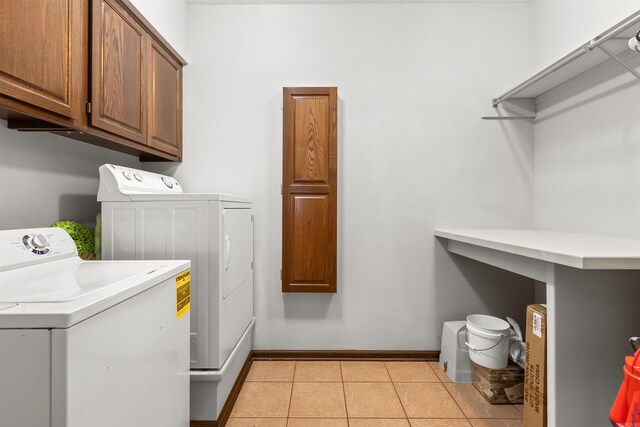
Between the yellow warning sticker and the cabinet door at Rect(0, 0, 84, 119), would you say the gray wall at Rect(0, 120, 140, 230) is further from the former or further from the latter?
the yellow warning sticker

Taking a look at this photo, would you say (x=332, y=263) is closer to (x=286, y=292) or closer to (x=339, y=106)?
(x=286, y=292)

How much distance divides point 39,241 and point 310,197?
60.2 inches

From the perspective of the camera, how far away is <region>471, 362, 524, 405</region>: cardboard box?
6.34 feet

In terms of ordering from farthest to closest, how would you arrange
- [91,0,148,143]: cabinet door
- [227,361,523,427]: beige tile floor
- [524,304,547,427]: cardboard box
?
[227,361,523,427]: beige tile floor
[91,0,148,143]: cabinet door
[524,304,547,427]: cardboard box

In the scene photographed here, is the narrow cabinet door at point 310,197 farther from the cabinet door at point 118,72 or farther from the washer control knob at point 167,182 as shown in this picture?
the cabinet door at point 118,72

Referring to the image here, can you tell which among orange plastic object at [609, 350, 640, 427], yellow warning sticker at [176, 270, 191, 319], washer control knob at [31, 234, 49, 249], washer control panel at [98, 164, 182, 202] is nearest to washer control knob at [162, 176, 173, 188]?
washer control panel at [98, 164, 182, 202]

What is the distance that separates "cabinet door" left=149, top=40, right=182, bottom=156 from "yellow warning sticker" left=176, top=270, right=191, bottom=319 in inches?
43.0

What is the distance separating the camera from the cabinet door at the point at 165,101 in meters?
2.08

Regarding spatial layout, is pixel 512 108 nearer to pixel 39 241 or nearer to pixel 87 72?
pixel 87 72

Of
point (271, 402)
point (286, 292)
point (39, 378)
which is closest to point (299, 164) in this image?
point (286, 292)

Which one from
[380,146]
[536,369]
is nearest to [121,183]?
[380,146]

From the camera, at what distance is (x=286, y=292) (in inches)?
97.2

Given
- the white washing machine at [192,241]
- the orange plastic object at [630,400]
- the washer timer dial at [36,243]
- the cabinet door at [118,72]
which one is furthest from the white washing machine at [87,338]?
the orange plastic object at [630,400]

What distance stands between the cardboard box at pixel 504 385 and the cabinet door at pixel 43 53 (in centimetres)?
253
